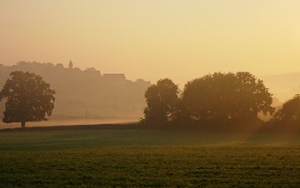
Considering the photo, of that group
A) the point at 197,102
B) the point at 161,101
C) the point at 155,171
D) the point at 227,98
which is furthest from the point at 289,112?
the point at 155,171

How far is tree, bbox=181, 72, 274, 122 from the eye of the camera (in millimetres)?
74375

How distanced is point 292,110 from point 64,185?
195 feet

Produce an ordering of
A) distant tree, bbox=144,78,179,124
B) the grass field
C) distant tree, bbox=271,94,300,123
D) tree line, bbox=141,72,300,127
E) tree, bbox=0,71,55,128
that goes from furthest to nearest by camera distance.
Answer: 1. tree, bbox=0,71,55,128
2. distant tree, bbox=144,78,179,124
3. tree line, bbox=141,72,300,127
4. distant tree, bbox=271,94,300,123
5. the grass field

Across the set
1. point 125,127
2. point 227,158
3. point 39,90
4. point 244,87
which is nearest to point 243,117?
point 244,87

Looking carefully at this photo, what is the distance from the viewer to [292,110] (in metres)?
68.8

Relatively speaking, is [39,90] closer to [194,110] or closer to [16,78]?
[16,78]

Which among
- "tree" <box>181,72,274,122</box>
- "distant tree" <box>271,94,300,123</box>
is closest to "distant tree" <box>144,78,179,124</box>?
"tree" <box>181,72,274,122</box>

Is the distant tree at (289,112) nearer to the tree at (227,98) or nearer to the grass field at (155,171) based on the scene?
the tree at (227,98)

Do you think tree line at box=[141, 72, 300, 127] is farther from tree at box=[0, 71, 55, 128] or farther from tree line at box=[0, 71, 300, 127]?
tree at box=[0, 71, 55, 128]

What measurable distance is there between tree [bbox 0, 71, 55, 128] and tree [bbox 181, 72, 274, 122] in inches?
1428

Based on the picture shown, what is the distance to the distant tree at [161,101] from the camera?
81.2 meters

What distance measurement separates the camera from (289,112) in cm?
6888

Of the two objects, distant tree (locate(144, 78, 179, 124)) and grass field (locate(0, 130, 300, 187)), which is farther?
distant tree (locate(144, 78, 179, 124))

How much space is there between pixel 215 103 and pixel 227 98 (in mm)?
2969
